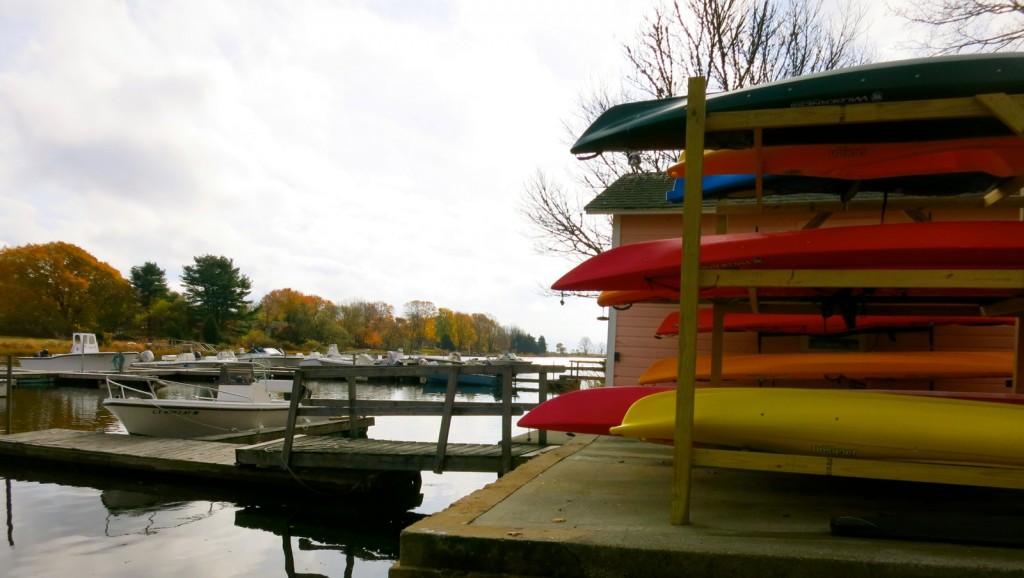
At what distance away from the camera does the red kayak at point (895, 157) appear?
4766 mm

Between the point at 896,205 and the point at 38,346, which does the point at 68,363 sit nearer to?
the point at 38,346

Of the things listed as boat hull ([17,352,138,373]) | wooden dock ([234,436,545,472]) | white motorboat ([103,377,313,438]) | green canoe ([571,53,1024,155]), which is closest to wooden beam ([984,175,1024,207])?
green canoe ([571,53,1024,155])

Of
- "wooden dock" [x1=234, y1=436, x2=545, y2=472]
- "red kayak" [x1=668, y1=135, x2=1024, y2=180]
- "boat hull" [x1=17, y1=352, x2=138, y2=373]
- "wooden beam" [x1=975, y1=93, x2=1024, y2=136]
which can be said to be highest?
"red kayak" [x1=668, y1=135, x2=1024, y2=180]

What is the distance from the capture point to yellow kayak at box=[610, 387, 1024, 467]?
3688mm

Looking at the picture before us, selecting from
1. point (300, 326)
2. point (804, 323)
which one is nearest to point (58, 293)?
point (300, 326)

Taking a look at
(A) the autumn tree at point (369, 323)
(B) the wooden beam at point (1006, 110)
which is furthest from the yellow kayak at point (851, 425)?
(A) the autumn tree at point (369, 323)

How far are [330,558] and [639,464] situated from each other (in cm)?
403

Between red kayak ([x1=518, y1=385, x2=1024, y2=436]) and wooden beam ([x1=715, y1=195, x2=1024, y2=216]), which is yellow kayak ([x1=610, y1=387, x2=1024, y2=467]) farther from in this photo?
wooden beam ([x1=715, y1=195, x2=1024, y2=216])

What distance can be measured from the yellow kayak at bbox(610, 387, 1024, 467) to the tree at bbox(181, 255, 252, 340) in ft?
228

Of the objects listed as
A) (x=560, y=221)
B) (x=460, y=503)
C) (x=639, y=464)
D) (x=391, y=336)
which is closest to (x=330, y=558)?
(x=639, y=464)

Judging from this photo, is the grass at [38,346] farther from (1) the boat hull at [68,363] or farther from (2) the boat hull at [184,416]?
(2) the boat hull at [184,416]

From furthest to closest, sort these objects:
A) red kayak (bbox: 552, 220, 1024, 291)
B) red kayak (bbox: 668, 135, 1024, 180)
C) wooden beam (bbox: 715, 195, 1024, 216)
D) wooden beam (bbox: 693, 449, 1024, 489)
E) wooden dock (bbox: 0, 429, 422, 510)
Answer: wooden dock (bbox: 0, 429, 422, 510)
wooden beam (bbox: 715, 195, 1024, 216)
red kayak (bbox: 668, 135, 1024, 180)
red kayak (bbox: 552, 220, 1024, 291)
wooden beam (bbox: 693, 449, 1024, 489)

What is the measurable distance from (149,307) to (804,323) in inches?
2760

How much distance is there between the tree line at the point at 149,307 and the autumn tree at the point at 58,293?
7 cm
